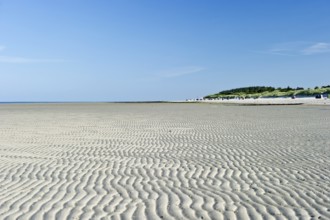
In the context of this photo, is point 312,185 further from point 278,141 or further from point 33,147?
point 33,147

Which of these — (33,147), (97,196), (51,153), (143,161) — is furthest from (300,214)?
(33,147)

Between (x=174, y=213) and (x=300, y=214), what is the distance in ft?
6.14

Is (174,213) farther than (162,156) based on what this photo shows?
No

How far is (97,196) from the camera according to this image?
6.52m

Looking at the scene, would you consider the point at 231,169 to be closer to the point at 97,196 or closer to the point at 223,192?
the point at 223,192

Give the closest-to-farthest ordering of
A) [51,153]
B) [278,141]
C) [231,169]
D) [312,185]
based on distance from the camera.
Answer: [312,185] < [231,169] < [51,153] < [278,141]

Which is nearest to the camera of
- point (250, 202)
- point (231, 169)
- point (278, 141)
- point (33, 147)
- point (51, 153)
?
point (250, 202)

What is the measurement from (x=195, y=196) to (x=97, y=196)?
1.72m

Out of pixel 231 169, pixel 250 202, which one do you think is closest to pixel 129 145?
pixel 231 169

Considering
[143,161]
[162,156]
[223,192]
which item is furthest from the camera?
[162,156]

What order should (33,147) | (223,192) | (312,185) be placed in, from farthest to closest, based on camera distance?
(33,147) < (312,185) < (223,192)

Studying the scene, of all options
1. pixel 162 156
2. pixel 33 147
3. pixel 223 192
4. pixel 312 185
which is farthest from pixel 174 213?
pixel 33 147

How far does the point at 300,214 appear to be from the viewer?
5.52 m

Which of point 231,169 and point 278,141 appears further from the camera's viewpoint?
point 278,141
